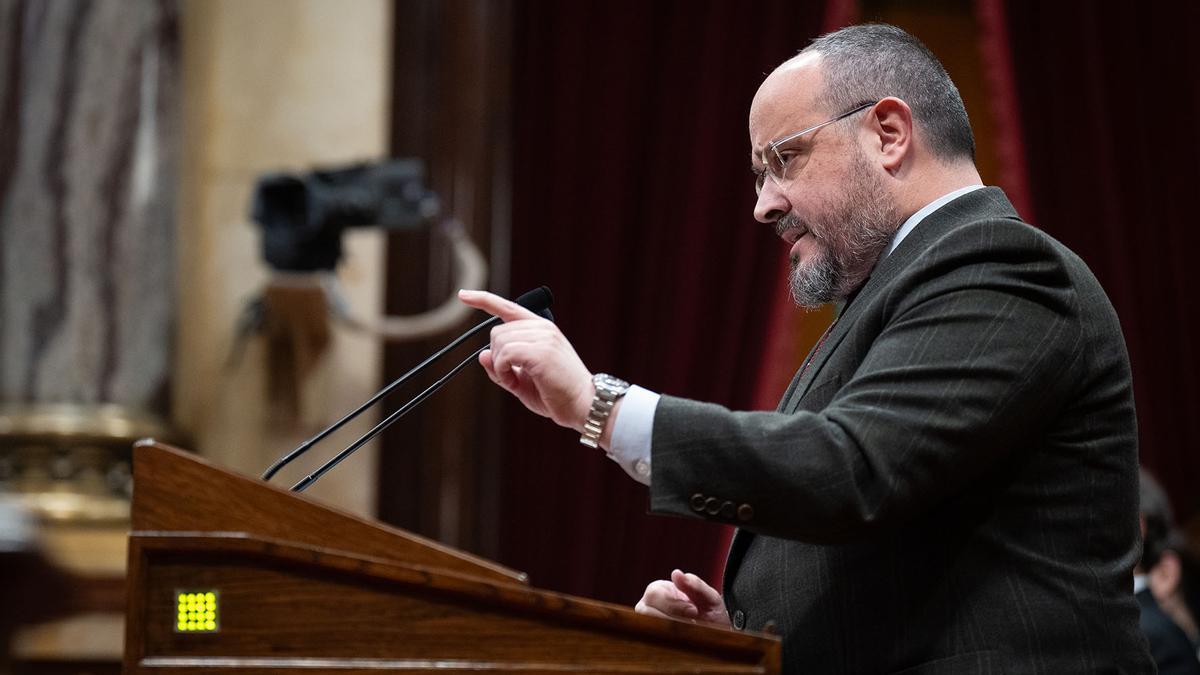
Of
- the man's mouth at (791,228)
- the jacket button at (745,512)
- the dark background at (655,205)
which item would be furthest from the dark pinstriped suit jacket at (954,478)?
the dark background at (655,205)

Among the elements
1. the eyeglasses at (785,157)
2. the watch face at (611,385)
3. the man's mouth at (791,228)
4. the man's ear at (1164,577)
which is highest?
the eyeglasses at (785,157)

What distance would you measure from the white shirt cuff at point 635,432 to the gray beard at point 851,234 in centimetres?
49

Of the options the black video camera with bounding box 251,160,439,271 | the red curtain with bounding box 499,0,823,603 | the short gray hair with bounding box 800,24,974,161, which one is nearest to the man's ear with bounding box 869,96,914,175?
the short gray hair with bounding box 800,24,974,161

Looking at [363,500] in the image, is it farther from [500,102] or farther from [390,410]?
[500,102]

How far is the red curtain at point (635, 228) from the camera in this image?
5.04m

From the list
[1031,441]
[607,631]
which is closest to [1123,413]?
[1031,441]

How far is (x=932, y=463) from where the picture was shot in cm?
163

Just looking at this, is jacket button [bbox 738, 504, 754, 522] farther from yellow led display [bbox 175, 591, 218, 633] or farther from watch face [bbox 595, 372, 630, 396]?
yellow led display [bbox 175, 591, 218, 633]

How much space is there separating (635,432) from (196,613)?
1.66 feet

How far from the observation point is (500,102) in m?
4.95

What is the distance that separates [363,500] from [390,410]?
0.28 m

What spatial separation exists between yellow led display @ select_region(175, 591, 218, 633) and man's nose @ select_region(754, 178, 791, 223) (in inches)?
36.8

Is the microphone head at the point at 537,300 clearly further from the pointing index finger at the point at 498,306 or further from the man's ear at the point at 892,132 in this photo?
the man's ear at the point at 892,132

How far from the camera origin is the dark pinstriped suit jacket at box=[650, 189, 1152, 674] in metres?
1.62
